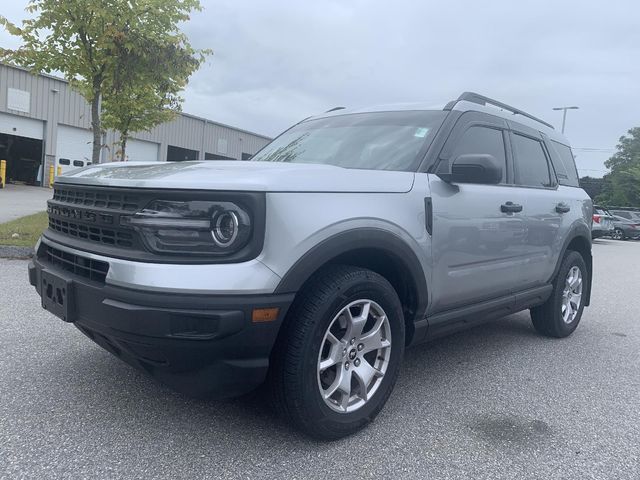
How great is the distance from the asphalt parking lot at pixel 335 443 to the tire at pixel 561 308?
2.00 ft

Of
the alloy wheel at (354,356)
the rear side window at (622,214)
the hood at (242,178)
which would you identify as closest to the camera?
the hood at (242,178)

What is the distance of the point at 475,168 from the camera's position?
3.10 meters

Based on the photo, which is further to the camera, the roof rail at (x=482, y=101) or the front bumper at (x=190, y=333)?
the roof rail at (x=482, y=101)

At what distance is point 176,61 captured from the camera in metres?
10.1

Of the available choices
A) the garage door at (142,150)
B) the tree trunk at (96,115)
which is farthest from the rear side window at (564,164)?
the garage door at (142,150)

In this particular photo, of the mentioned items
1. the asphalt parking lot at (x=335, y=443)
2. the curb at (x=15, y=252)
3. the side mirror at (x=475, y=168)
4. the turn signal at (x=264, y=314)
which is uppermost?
the side mirror at (x=475, y=168)

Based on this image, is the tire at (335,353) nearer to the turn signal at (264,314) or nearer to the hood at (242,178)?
the turn signal at (264,314)

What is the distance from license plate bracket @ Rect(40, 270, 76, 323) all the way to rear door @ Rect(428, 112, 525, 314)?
76.0 inches

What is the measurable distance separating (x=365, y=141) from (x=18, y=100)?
96.0 ft

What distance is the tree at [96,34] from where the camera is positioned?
8.91 m

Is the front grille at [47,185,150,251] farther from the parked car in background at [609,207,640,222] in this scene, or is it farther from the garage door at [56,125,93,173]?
the parked car in background at [609,207,640,222]

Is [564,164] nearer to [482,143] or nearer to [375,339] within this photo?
[482,143]

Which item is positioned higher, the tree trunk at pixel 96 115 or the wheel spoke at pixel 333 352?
the tree trunk at pixel 96 115

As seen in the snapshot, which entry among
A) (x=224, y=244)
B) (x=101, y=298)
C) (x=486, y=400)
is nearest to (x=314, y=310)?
(x=224, y=244)
